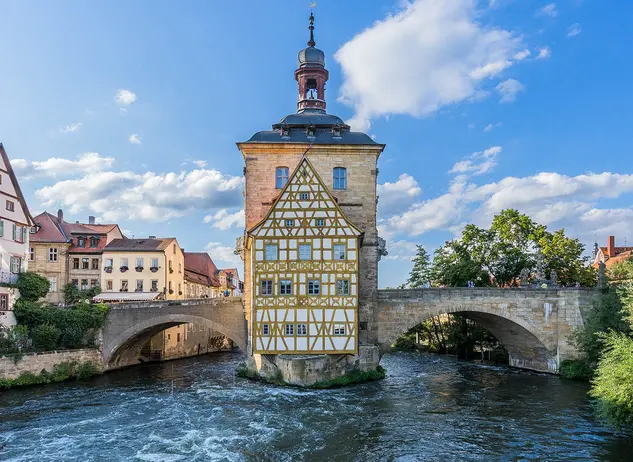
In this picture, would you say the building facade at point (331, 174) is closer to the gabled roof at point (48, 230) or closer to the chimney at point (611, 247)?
the gabled roof at point (48, 230)

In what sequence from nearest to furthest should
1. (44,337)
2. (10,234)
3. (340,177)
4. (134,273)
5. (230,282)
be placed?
(44,337), (340,177), (10,234), (134,273), (230,282)

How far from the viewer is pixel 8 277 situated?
1180 inches

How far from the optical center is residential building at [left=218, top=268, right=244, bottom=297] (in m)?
62.5

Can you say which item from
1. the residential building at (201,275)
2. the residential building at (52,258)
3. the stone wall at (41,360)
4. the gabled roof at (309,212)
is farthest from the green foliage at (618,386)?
the residential building at (201,275)

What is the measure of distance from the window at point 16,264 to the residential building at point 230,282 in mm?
26437

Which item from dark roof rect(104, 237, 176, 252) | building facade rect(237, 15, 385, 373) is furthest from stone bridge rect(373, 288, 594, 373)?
dark roof rect(104, 237, 176, 252)

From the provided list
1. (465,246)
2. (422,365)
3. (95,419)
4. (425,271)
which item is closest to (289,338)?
(95,419)

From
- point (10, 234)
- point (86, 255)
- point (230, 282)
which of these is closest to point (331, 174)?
point (10, 234)

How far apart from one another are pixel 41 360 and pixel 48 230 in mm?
16914

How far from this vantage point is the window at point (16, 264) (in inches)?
1217

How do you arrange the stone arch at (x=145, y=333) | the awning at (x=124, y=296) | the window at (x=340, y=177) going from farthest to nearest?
1. the awning at (x=124, y=296)
2. the stone arch at (x=145, y=333)
3. the window at (x=340, y=177)

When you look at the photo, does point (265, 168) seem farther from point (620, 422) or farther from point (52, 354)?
point (620, 422)

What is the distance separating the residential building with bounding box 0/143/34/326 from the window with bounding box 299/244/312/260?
1620 cm

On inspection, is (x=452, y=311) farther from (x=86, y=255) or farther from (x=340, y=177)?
(x=86, y=255)
